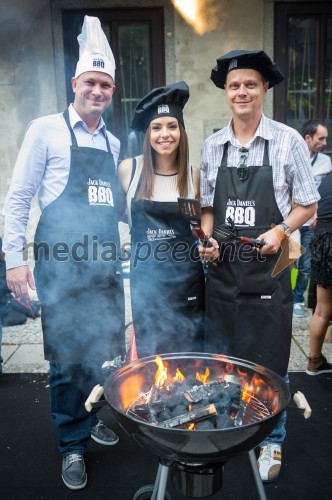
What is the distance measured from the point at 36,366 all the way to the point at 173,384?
2.40 meters

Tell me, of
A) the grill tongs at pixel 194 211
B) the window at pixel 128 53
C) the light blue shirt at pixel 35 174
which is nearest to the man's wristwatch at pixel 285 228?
the grill tongs at pixel 194 211

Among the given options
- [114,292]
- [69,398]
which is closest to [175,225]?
[114,292]

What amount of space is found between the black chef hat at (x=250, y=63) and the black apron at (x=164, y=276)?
2.92 feet

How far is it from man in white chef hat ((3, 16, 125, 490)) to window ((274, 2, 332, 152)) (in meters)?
4.35

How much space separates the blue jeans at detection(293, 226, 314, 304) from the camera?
540 centimetres

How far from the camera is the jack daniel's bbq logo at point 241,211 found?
263 cm

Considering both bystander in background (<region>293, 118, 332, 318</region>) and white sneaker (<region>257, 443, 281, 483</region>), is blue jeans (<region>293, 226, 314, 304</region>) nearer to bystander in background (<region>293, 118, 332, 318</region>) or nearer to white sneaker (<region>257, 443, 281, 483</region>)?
bystander in background (<region>293, 118, 332, 318</region>)

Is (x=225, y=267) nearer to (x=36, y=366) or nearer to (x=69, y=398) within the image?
(x=69, y=398)

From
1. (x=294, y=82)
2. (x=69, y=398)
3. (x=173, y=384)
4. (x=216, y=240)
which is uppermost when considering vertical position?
(x=294, y=82)

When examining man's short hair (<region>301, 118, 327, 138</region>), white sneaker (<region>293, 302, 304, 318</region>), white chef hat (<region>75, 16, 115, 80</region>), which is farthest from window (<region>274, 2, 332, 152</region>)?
white chef hat (<region>75, 16, 115, 80</region>)

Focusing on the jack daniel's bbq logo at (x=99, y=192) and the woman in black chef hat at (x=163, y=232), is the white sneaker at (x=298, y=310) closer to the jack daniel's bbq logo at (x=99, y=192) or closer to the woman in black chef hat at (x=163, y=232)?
the woman in black chef hat at (x=163, y=232)

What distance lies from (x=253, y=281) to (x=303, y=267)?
297 cm

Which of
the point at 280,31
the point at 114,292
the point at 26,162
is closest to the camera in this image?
the point at 26,162

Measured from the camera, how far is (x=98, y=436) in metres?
3.16
